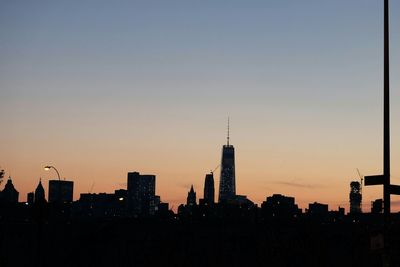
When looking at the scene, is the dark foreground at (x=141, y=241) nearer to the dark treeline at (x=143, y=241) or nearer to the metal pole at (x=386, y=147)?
the dark treeline at (x=143, y=241)

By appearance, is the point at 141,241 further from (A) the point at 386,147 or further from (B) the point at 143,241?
(A) the point at 386,147

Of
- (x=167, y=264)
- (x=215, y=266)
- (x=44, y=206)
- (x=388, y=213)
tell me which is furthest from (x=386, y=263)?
(x=215, y=266)

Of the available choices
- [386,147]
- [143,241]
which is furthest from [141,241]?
[386,147]

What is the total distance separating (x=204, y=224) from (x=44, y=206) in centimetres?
13382

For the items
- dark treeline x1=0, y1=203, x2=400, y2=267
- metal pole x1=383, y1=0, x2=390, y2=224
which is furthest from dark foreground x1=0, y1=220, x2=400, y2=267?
metal pole x1=383, y1=0, x2=390, y2=224

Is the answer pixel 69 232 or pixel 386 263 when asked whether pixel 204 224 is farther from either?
pixel 386 263

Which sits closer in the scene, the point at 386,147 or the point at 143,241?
the point at 386,147

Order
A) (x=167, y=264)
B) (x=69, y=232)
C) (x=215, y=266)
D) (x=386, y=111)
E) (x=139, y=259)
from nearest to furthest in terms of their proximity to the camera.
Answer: (x=386, y=111) → (x=167, y=264) → (x=215, y=266) → (x=139, y=259) → (x=69, y=232)

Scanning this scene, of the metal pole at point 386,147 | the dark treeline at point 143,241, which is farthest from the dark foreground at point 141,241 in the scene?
the metal pole at point 386,147

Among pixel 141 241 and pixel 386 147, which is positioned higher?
pixel 386 147

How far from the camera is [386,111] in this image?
58.4 ft

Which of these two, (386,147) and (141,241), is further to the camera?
(141,241)

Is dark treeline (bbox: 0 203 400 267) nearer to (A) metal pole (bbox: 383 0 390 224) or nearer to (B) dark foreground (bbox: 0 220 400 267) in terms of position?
(B) dark foreground (bbox: 0 220 400 267)

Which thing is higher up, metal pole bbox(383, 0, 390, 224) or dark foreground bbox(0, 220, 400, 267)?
metal pole bbox(383, 0, 390, 224)
